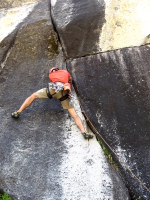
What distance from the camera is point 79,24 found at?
31.4 feet

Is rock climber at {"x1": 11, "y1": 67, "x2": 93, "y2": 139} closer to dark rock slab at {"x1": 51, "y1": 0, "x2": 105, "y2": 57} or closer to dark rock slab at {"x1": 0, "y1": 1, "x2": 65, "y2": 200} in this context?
dark rock slab at {"x1": 0, "y1": 1, "x2": 65, "y2": 200}

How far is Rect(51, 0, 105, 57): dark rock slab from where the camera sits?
8.95 meters

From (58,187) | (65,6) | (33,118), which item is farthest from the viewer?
(65,6)

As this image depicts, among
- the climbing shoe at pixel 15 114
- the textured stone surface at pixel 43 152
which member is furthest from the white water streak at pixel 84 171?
the climbing shoe at pixel 15 114

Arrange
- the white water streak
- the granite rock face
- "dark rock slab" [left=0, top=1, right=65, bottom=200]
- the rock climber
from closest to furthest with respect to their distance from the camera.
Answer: the white water streak < "dark rock slab" [left=0, top=1, right=65, bottom=200] < the rock climber < the granite rock face

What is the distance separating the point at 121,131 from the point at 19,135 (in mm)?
2324

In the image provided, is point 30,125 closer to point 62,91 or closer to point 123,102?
point 62,91

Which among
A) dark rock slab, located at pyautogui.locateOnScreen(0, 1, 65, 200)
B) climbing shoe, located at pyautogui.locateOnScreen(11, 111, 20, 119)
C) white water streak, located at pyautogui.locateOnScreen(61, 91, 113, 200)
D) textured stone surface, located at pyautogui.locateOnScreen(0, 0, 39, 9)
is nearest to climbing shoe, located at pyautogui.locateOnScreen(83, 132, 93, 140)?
white water streak, located at pyautogui.locateOnScreen(61, 91, 113, 200)

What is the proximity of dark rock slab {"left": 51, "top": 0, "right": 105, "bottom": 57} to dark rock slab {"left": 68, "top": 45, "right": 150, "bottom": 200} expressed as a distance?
20.4 inches

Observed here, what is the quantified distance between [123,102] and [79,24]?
365 centimetres

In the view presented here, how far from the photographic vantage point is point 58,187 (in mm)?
5539

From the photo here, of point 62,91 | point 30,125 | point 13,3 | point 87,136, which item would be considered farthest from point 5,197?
point 13,3

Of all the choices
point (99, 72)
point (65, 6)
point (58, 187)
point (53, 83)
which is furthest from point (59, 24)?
point (58, 187)

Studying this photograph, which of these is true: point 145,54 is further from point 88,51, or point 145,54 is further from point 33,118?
point 33,118
